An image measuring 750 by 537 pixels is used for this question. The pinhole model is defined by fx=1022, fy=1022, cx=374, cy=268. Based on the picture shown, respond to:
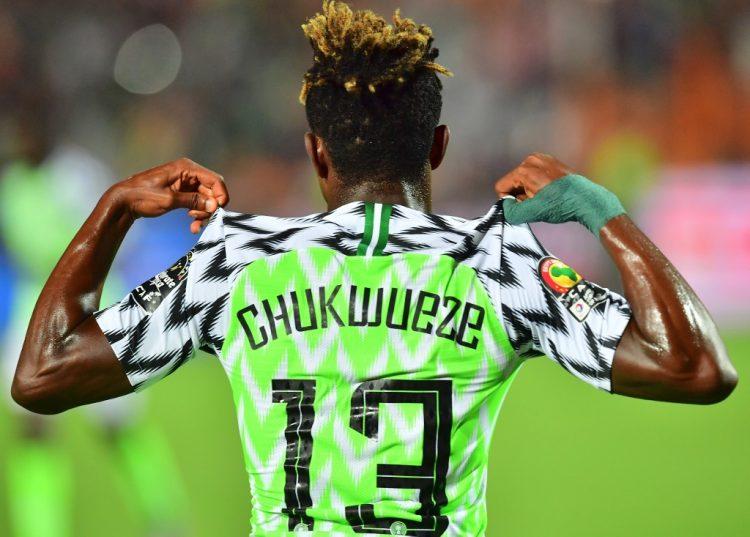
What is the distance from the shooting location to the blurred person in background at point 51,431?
16.1ft

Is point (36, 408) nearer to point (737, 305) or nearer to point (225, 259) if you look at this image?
point (225, 259)

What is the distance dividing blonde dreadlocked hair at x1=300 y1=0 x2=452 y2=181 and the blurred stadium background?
13.8ft

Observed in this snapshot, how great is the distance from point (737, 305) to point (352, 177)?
745 centimetres

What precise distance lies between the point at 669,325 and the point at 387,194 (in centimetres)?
61

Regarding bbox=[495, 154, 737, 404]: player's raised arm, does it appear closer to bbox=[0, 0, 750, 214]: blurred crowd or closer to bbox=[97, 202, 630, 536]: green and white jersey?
bbox=[97, 202, 630, 536]: green and white jersey

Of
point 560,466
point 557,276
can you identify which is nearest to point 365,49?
point 557,276

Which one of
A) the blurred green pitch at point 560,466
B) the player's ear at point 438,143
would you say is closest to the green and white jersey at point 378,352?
the player's ear at point 438,143

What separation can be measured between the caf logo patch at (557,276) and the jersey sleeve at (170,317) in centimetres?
58

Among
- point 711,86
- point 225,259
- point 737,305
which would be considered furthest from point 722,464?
point 711,86

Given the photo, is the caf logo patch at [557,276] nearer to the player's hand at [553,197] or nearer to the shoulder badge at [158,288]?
the player's hand at [553,197]

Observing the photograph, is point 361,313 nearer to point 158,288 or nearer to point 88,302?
point 158,288

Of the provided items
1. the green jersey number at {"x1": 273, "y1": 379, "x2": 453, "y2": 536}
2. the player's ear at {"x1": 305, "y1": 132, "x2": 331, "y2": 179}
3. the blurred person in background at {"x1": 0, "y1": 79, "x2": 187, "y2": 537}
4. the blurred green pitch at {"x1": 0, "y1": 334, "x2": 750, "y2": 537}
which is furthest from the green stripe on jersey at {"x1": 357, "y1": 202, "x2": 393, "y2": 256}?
the blurred person in background at {"x1": 0, "y1": 79, "x2": 187, "y2": 537}

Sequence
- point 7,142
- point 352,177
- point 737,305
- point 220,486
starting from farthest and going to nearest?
1. point 737,305
2. point 7,142
3. point 220,486
4. point 352,177

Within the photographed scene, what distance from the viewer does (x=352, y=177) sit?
204cm
